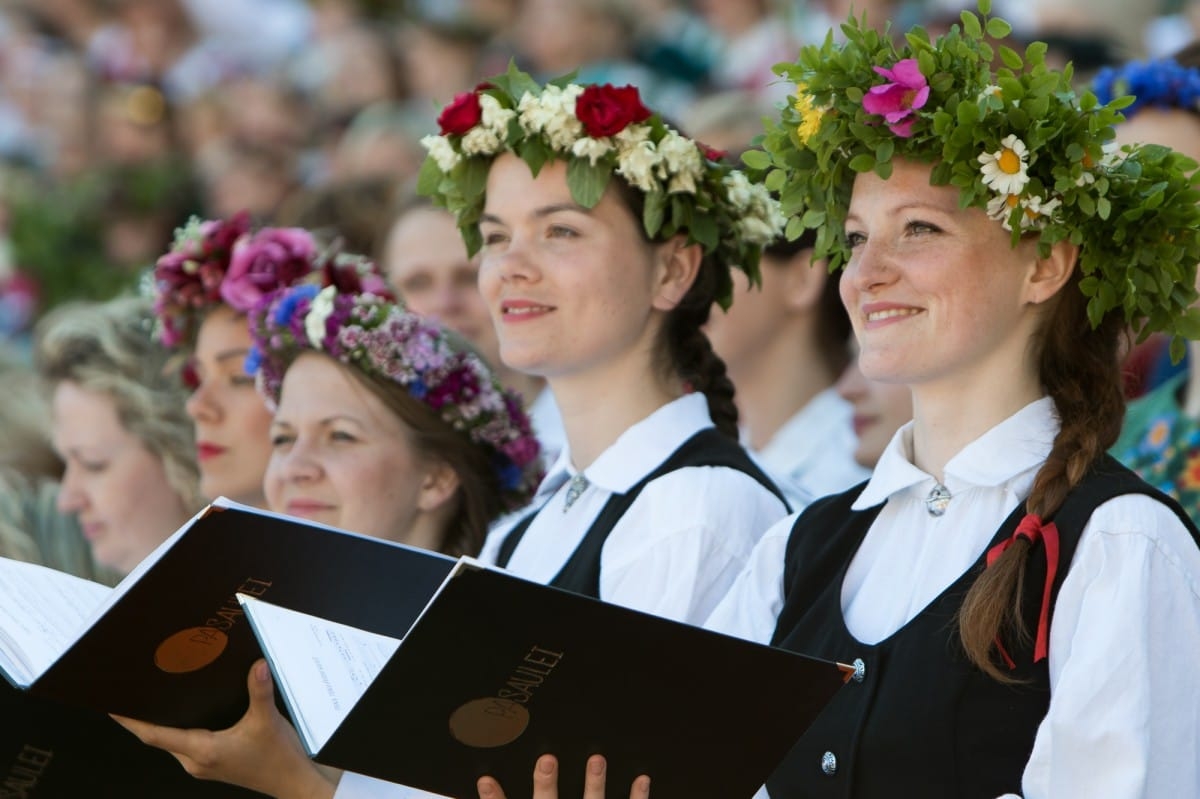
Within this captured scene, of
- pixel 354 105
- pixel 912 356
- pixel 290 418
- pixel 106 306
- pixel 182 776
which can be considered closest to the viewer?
pixel 912 356

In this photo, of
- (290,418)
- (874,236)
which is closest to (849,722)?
(874,236)

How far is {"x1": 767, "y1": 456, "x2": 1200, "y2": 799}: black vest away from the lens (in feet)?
8.05

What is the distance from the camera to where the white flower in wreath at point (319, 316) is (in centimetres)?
406

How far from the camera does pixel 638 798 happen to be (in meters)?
2.54

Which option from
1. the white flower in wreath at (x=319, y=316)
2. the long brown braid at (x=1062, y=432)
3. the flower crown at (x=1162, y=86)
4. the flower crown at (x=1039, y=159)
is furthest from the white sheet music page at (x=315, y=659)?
the flower crown at (x=1162, y=86)

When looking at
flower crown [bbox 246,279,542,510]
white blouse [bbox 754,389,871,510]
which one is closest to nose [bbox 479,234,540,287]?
flower crown [bbox 246,279,542,510]

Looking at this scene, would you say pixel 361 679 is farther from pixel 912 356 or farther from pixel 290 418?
pixel 290 418

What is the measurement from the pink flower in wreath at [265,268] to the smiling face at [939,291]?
214 centimetres

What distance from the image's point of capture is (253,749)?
292cm

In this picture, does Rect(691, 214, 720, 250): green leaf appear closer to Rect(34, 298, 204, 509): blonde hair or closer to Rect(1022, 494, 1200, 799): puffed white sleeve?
Rect(1022, 494, 1200, 799): puffed white sleeve

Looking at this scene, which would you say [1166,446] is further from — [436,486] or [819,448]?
[436,486]

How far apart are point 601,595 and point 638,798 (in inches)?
28.9

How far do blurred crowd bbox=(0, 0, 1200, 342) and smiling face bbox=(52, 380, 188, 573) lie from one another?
1129mm

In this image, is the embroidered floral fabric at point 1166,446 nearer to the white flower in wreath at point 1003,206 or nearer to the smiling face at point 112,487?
the white flower in wreath at point 1003,206
